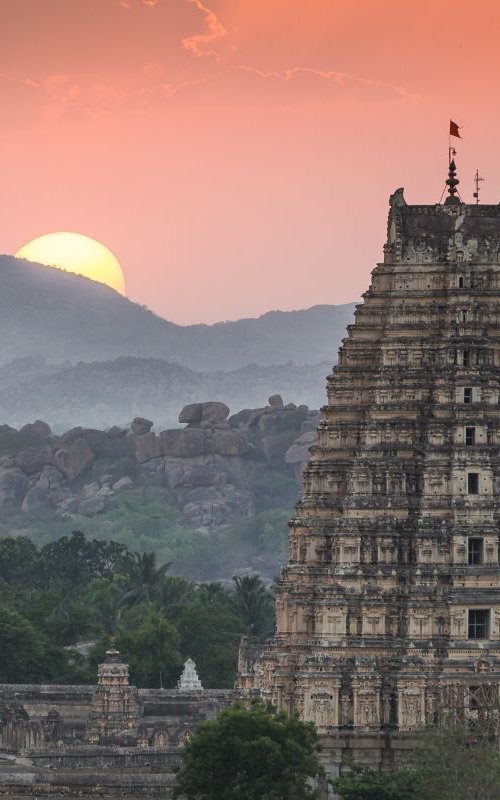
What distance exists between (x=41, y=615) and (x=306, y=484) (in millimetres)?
48071

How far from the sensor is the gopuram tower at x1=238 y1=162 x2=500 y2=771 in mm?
101375

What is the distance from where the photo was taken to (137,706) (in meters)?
126

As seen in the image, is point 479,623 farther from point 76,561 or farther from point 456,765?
point 76,561

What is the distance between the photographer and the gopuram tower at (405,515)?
10138cm

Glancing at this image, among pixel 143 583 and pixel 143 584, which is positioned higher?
pixel 143 583

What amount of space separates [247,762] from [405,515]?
14.7 metres

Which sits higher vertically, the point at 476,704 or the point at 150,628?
the point at 150,628

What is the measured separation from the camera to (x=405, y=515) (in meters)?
104

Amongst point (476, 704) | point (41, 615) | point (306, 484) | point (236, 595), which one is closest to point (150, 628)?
point (41, 615)

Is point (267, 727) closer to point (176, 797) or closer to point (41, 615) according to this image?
point (176, 797)

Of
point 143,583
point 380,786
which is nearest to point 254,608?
point 143,583

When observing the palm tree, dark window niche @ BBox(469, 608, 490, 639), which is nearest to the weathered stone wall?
dark window niche @ BBox(469, 608, 490, 639)

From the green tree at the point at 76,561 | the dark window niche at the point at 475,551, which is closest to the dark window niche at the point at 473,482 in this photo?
the dark window niche at the point at 475,551

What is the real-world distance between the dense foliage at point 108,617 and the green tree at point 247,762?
161ft
